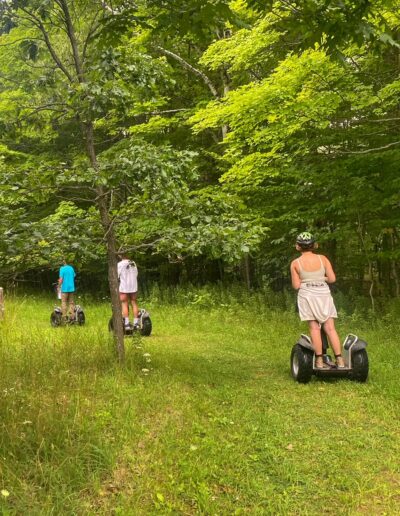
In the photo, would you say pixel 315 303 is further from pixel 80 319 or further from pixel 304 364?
pixel 80 319

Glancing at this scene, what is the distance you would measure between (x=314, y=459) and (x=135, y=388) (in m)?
2.17

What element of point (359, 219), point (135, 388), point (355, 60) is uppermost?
point (355, 60)

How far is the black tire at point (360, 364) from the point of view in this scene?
6.07m

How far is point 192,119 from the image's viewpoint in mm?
11305

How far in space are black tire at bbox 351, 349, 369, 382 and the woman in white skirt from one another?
0.16 meters

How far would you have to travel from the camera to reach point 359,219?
11.3 metres

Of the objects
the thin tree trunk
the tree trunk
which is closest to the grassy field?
the tree trunk

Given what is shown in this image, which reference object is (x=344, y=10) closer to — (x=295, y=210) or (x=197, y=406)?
(x=197, y=406)

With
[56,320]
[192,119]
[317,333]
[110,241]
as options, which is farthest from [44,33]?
[56,320]

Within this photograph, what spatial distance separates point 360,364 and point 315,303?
0.90 meters

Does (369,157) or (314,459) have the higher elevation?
(369,157)

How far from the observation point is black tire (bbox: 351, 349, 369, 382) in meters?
6.07

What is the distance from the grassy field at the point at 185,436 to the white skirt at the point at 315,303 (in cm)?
82

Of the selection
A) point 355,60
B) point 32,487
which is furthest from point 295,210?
point 32,487
